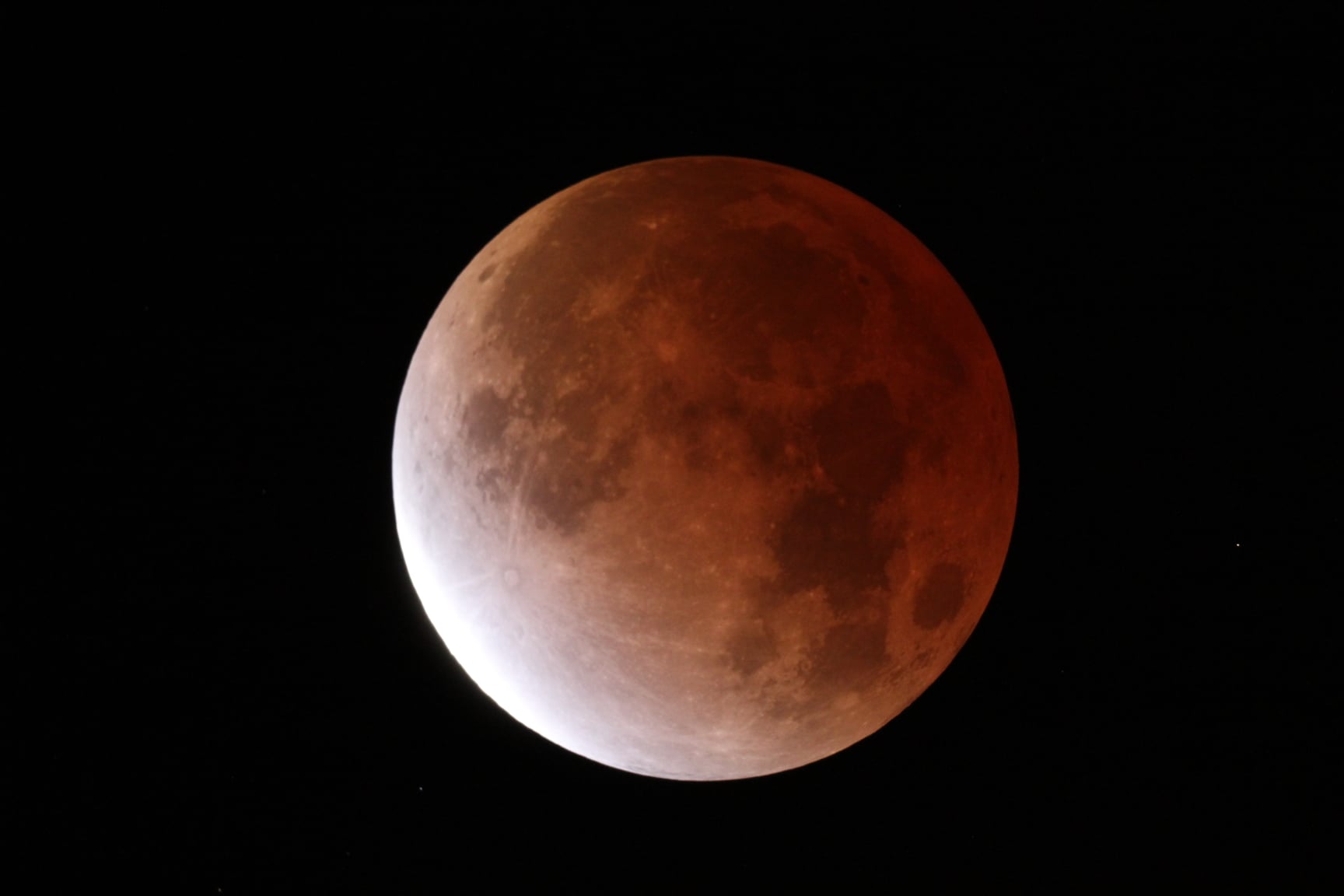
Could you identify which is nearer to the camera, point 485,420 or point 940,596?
point 485,420

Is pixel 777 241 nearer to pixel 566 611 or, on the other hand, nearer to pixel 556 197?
pixel 556 197

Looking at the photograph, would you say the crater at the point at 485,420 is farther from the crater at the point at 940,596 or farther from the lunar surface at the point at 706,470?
the crater at the point at 940,596

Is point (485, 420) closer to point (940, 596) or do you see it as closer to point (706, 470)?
point (706, 470)

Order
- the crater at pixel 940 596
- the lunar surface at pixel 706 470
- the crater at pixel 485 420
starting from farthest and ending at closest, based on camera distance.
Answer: the crater at pixel 940 596, the crater at pixel 485 420, the lunar surface at pixel 706 470

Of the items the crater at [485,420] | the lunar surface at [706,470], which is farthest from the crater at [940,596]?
the crater at [485,420]

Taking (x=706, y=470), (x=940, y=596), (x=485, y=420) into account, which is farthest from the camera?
(x=940, y=596)

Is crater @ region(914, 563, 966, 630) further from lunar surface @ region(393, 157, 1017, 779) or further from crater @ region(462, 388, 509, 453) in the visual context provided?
crater @ region(462, 388, 509, 453)

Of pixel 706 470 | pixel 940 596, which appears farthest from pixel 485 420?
pixel 940 596

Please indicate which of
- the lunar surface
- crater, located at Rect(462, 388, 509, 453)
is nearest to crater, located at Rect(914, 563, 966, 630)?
the lunar surface
